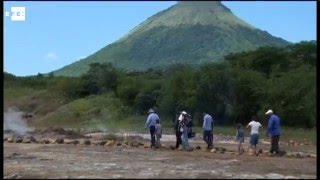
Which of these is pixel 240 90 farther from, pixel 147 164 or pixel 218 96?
pixel 147 164

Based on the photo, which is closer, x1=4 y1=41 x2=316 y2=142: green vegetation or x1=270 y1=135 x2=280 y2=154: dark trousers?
x1=270 y1=135 x2=280 y2=154: dark trousers

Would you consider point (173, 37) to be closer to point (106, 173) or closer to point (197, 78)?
point (197, 78)

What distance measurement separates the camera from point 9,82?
90625mm

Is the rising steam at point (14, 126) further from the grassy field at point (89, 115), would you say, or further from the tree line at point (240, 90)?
A: the tree line at point (240, 90)

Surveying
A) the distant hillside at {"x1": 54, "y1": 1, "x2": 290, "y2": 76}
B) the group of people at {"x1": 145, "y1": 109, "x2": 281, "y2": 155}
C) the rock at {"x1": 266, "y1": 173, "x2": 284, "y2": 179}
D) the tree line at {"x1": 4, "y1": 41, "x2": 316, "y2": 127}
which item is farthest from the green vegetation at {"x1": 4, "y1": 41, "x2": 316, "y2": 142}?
→ the distant hillside at {"x1": 54, "y1": 1, "x2": 290, "y2": 76}

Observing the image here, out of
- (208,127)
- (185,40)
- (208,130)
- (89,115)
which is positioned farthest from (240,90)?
(185,40)

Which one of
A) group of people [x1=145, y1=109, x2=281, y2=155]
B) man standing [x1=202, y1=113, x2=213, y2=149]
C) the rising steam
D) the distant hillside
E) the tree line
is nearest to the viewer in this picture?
group of people [x1=145, y1=109, x2=281, y2=155]

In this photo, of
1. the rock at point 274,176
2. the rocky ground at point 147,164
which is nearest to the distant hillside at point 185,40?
the rocky ground at point 147,164

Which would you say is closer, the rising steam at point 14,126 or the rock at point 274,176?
the rock at point 274,176

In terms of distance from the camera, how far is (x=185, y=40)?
467 ft

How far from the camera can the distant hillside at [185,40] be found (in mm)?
122125

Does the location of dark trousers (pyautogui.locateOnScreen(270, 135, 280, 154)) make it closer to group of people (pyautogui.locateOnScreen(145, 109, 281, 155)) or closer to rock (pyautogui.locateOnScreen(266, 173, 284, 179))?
group of people (pyautogui.locateOnScreen(145, 109, 281, 155))

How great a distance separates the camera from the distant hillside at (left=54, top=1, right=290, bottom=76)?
401ft

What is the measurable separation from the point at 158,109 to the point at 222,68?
8246mm
